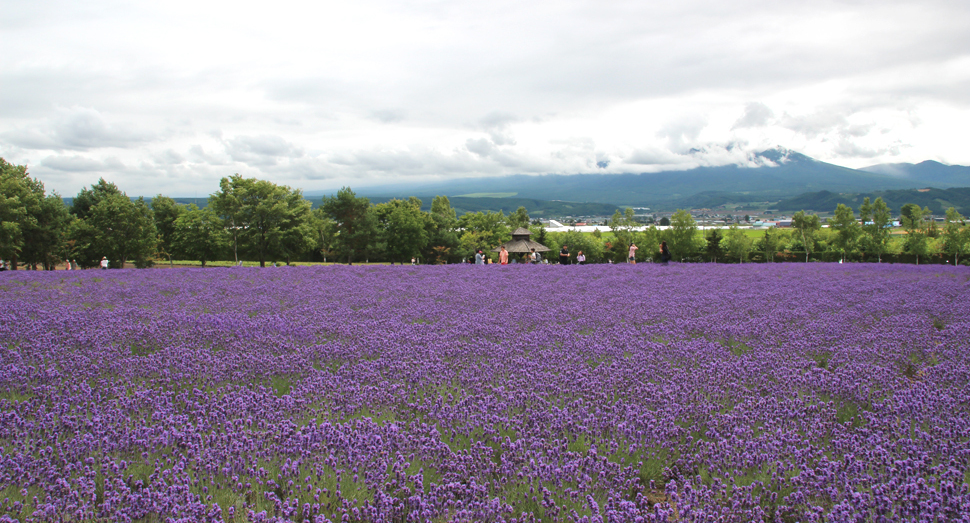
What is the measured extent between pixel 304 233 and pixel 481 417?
4662 centimetres

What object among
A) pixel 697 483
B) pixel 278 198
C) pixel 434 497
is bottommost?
pixel 697 483

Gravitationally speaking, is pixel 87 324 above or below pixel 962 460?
above

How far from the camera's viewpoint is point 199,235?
2440 inches

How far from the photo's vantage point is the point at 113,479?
367 cm

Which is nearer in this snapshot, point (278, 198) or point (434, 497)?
point (434, 497)

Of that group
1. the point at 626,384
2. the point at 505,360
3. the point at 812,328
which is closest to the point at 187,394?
the point at 505,360

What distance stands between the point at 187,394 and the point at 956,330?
1066 centimetres

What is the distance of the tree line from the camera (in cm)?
4103

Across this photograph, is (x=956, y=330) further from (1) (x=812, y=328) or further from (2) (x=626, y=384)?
(2) (x=626, y=384)

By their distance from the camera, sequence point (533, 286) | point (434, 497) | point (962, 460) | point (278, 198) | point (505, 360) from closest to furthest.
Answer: point (434, 497) < point (962, 460) < point (505, 360) < point (533, 286) < point (278, 198)

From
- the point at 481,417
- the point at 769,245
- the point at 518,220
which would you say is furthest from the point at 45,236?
the point at 518,220

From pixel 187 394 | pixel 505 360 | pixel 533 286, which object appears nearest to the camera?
pixel 187 394

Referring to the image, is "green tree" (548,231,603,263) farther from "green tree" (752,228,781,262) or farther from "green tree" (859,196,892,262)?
"green tree" (859,196,892,262)

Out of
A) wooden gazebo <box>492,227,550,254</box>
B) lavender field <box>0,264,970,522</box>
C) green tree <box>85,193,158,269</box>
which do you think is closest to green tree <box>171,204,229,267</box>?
green tree <box>85,193,158,269</box>
